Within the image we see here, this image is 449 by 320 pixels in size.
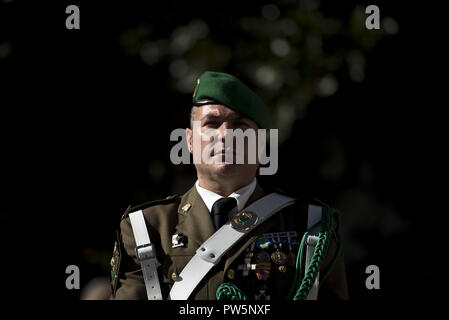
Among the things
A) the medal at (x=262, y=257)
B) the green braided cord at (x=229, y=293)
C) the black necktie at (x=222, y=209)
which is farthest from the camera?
the black necktie at (x=222, y=209)

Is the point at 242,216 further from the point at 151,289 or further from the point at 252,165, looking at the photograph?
the point at 151,289

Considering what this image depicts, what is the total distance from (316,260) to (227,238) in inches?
19.0

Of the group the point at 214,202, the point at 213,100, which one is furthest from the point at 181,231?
the point at 213,100

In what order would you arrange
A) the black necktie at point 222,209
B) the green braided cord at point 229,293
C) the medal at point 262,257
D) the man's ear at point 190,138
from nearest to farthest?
the green braided cord at point 229,293 → the medal at point 262,257 → the black necktie at point 222,209 → the man's ear at point 190,138

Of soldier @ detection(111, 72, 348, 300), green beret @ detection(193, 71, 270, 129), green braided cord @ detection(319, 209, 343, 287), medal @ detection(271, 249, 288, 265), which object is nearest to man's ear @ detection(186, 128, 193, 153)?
soldier @ detection(111, 72, 348, 300)

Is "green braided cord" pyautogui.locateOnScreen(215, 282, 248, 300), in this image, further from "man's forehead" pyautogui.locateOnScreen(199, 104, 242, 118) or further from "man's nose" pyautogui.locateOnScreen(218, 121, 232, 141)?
"man's forehead" pyautogui.locateOnScreen(199, 104, 242, 118)

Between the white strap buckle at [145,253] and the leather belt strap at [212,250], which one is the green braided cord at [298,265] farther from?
the white strap buckle at [145,253]

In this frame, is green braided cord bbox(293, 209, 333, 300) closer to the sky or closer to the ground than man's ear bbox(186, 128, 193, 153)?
closer to the ground

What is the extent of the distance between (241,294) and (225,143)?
79 centimetres

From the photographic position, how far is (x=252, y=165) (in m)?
3.21

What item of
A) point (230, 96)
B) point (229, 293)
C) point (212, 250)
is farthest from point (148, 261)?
point (230, 96)

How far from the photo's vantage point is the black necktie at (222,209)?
10.4 ft

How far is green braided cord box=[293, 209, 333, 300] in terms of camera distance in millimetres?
2967

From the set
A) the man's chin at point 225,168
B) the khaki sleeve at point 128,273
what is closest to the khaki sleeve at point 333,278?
the man's chin at point 225,168
